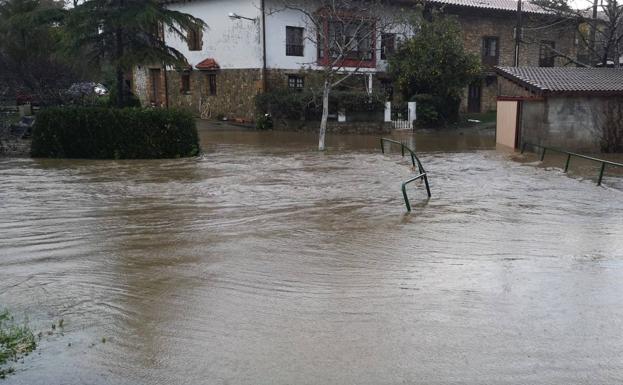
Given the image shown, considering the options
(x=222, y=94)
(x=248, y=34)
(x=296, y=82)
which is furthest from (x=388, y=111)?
(x=222, y=94)

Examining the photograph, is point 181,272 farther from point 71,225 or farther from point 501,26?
point 501,26

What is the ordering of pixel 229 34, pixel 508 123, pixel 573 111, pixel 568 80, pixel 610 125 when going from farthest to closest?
pixel 229 34
pixel 508 123
pixel 568 80
pixel 610 125
pixel 573 111

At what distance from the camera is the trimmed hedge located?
17844 mm

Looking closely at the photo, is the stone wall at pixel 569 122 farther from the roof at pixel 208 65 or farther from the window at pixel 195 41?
the window at pixel 195 41

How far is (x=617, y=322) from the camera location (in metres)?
6.22

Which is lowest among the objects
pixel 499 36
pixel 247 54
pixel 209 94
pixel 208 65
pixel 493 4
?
pixel 209 94

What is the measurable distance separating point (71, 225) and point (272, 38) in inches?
855

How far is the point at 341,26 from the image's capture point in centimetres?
2814

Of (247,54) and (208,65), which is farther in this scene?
(208,65)

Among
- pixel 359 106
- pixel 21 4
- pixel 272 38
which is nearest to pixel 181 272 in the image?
pixel 359 106

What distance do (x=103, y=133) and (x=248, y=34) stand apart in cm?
1418

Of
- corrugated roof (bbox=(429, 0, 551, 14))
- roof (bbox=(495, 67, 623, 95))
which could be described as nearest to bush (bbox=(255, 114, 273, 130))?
roof (bbox=(495, 67, 623, 95))

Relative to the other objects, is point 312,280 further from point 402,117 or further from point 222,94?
point 222,94

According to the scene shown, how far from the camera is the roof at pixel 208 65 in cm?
3195
